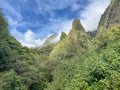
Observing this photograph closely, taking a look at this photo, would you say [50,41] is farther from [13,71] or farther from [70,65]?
[70,65]

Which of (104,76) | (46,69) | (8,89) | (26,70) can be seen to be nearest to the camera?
(104,76)

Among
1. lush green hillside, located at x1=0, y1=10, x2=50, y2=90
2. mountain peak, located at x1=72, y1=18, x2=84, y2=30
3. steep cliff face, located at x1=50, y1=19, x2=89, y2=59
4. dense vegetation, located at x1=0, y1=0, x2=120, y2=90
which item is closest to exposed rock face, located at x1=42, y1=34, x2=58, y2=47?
dense vegetation, located at x1=0, y1=0, x2=120, y2=90

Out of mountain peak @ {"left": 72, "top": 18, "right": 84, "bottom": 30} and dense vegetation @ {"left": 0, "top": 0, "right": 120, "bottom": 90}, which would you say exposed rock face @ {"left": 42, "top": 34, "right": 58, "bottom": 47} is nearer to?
dense vegetation @ {"left": 0, "top": 0, "right": 120, "bottom": 90}

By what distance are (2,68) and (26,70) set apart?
12.8 ft

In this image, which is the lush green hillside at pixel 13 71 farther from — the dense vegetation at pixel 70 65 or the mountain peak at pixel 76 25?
the mountain peak at pixel 76 25

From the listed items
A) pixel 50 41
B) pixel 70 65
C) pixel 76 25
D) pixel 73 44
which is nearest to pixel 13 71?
Answer: pixel 70 65

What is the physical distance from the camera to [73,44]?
61000mm

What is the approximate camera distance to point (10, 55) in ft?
102

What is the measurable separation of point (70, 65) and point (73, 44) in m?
34.7

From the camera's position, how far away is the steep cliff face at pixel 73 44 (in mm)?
57531

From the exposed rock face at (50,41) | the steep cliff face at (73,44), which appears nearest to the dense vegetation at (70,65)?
the steep cliff face at (73,44)

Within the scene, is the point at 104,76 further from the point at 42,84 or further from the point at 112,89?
the point at 42,84

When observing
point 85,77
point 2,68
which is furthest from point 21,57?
point 85,77

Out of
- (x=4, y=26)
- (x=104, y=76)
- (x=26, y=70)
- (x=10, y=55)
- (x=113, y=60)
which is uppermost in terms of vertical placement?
(x=4, y=26)
